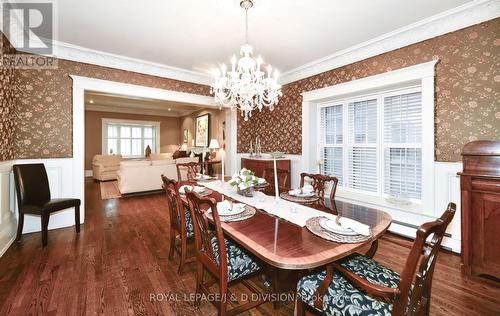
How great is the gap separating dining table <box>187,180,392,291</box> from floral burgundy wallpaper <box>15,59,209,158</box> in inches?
111

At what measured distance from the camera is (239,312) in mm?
1524

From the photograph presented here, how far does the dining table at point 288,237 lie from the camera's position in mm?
1071

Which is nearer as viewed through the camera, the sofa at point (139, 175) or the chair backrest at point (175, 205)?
the chair backrest at point (175, 205)

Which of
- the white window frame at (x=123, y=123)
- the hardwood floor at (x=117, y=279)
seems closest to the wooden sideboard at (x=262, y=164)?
the hardwood floor at (x=117, y=279)

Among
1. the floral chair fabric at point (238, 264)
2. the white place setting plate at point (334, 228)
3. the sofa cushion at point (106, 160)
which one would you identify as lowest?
the floral chair fabric at point (238, 264)

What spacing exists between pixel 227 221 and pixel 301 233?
0.51 meters

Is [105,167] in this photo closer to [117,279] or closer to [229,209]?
[117,279]

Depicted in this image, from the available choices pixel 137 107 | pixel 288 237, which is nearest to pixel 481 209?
pixel 288 237

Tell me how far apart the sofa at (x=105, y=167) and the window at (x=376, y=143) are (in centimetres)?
674

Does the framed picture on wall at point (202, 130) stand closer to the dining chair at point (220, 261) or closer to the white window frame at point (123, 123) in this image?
the white window frame at point (123, 123)

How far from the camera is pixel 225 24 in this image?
264 cm

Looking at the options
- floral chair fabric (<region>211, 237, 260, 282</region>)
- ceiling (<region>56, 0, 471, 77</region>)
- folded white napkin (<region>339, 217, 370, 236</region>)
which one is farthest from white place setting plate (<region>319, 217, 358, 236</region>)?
ceiling (<region>56, 0, 471, 77</region>)

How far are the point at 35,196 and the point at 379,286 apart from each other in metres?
3.88
